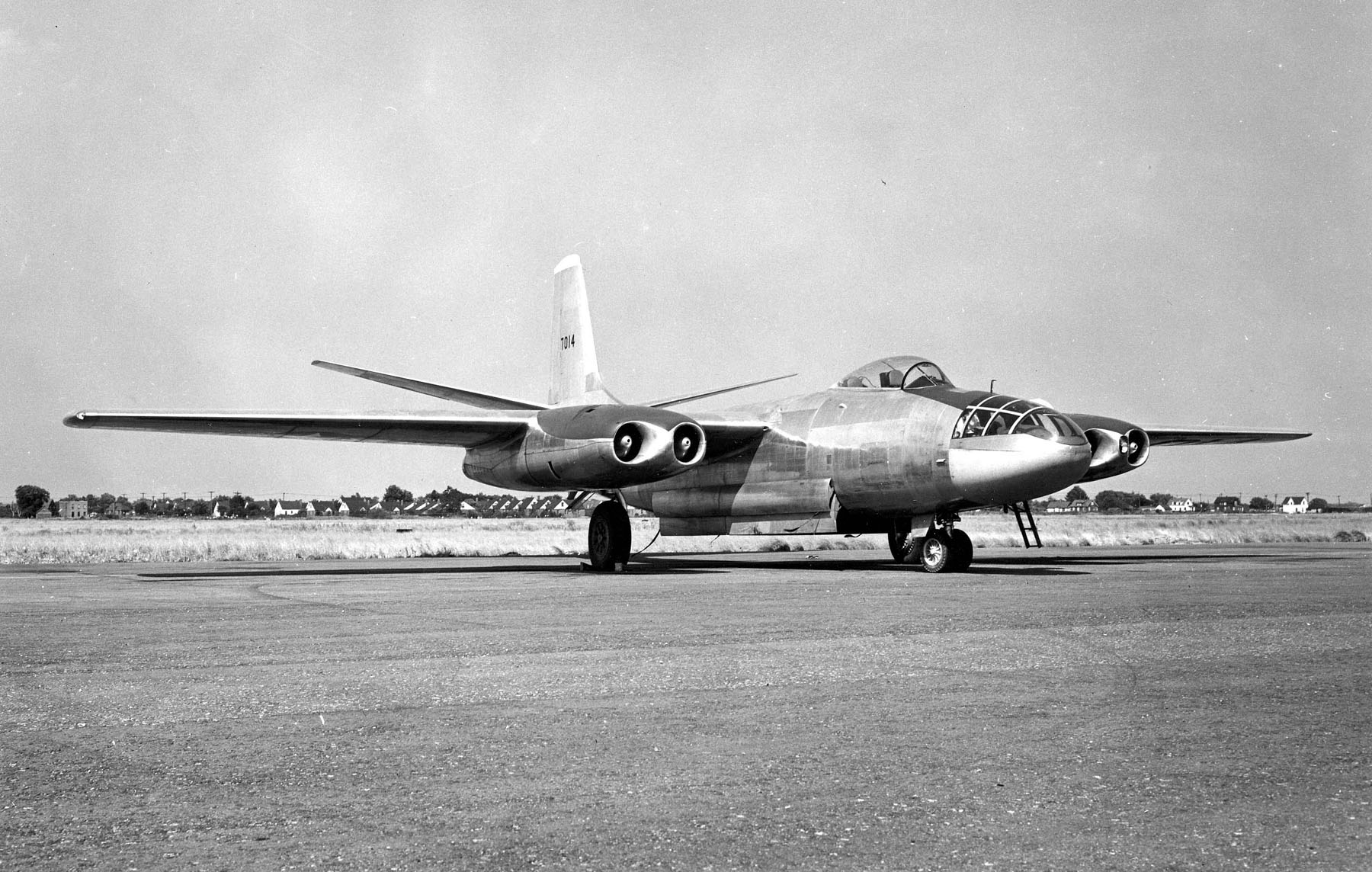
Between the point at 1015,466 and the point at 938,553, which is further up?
the point at 1015,466

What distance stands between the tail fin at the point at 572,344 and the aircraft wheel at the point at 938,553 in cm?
881

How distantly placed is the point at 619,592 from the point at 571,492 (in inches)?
320

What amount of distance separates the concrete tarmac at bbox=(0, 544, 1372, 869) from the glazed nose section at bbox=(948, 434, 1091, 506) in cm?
732

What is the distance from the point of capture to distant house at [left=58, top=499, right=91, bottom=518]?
14212 centimetres

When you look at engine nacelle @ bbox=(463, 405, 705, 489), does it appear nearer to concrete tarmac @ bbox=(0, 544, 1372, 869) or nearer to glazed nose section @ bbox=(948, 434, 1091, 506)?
glazed nose section @ bbox=(948, 434, 1091, 506)

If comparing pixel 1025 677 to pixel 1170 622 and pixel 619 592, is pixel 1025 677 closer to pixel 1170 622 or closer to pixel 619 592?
pixel 1170 622

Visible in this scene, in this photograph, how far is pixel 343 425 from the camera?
2177 cm

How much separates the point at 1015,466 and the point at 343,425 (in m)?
11.5

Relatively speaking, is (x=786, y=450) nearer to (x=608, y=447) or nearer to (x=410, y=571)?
(x=608, y=447)

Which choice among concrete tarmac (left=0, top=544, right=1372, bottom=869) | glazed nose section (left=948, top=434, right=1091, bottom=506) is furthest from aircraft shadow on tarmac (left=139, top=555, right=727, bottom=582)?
concrete tarmac (left=0, top=544, right=1372, bottom=869)

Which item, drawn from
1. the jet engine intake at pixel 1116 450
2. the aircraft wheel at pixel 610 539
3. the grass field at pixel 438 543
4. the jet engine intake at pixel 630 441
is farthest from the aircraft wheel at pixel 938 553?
the grass field at pixel 438 543

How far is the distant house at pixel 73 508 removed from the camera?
14212 centimetres

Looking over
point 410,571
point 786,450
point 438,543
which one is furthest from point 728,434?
point 438,543

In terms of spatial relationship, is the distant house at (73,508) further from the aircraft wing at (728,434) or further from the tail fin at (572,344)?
the aircraft wing at (728,434)
